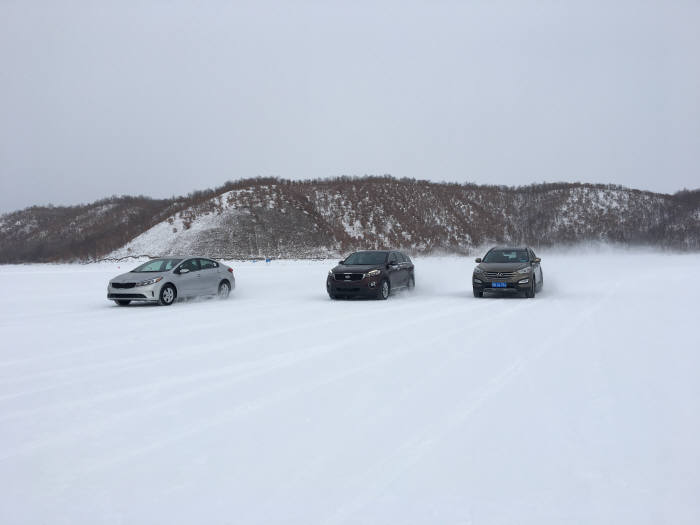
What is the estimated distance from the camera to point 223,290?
20078 millimetres

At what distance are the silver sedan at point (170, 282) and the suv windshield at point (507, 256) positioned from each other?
8.99m

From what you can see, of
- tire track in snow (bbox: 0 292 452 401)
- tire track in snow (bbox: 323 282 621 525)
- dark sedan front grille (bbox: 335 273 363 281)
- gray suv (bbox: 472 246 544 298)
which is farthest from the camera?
dark sedan front grille (bbox: 335 273 363 281)

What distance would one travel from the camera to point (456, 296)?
1945 centimetres

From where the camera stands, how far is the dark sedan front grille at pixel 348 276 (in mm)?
18547

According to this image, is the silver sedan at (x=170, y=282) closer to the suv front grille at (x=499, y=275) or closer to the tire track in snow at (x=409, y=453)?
the suv front grille at (x=499, y=275)

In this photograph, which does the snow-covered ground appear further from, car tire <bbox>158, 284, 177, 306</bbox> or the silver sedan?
car tire <bbox>158, 284, 177, 306</bbox>

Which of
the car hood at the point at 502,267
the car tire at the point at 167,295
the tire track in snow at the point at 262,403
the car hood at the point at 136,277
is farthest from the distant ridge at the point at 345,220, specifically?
the tire track in snow at the point at 262,403

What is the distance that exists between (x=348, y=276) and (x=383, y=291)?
1231 millimetres

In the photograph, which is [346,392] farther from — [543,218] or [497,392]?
[543,218]

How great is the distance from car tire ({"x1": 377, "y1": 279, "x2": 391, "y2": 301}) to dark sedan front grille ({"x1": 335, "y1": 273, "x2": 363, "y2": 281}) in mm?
754

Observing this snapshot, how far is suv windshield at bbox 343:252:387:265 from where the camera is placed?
19.9 metres

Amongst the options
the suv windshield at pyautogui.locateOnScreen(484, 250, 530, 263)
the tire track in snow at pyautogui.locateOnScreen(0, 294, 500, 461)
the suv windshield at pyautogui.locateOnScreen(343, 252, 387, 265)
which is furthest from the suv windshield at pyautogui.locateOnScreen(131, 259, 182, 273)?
the suv windshield at pyautogui.locateOnScreen(484, 250, 530, 263)

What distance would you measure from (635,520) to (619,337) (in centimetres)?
723

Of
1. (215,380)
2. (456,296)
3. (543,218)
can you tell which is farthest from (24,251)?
(215,380)
